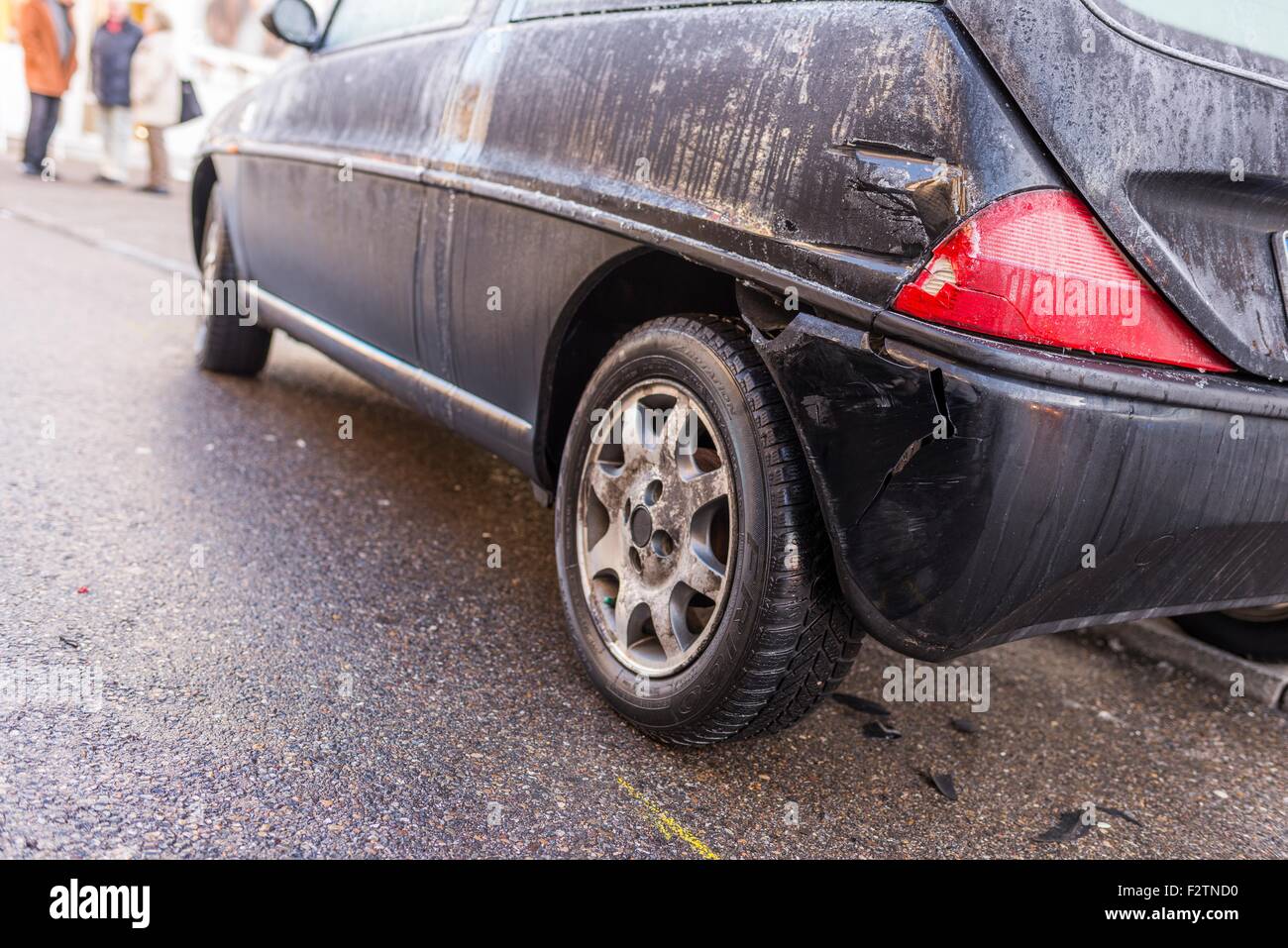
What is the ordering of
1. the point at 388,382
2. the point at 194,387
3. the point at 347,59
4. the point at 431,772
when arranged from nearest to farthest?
the point at 431,772, the point at 388,382, the point at 347,59, the point at 194,387

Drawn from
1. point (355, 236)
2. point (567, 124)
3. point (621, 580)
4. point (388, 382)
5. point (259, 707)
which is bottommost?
point (259, 707)

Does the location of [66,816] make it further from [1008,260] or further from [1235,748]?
[1235,748]

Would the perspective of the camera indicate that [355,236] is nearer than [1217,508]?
No

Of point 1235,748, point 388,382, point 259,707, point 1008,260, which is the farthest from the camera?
point 388,382

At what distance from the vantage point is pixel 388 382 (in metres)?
3.46

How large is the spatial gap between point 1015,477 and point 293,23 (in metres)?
3.24

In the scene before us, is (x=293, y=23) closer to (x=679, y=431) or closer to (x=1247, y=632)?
(x=679, y=431)

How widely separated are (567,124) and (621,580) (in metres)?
0.99

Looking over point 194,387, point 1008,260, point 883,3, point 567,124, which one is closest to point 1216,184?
point 1008,260

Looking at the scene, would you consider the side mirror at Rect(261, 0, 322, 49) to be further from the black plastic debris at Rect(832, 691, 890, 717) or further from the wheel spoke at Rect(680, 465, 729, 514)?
the black plastic debris at Rect(832, 691, 890, 717)

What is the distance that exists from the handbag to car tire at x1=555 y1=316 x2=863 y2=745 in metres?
11.0

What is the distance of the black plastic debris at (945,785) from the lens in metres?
2.43

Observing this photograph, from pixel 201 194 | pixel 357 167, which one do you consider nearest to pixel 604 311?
pixel 357 167
